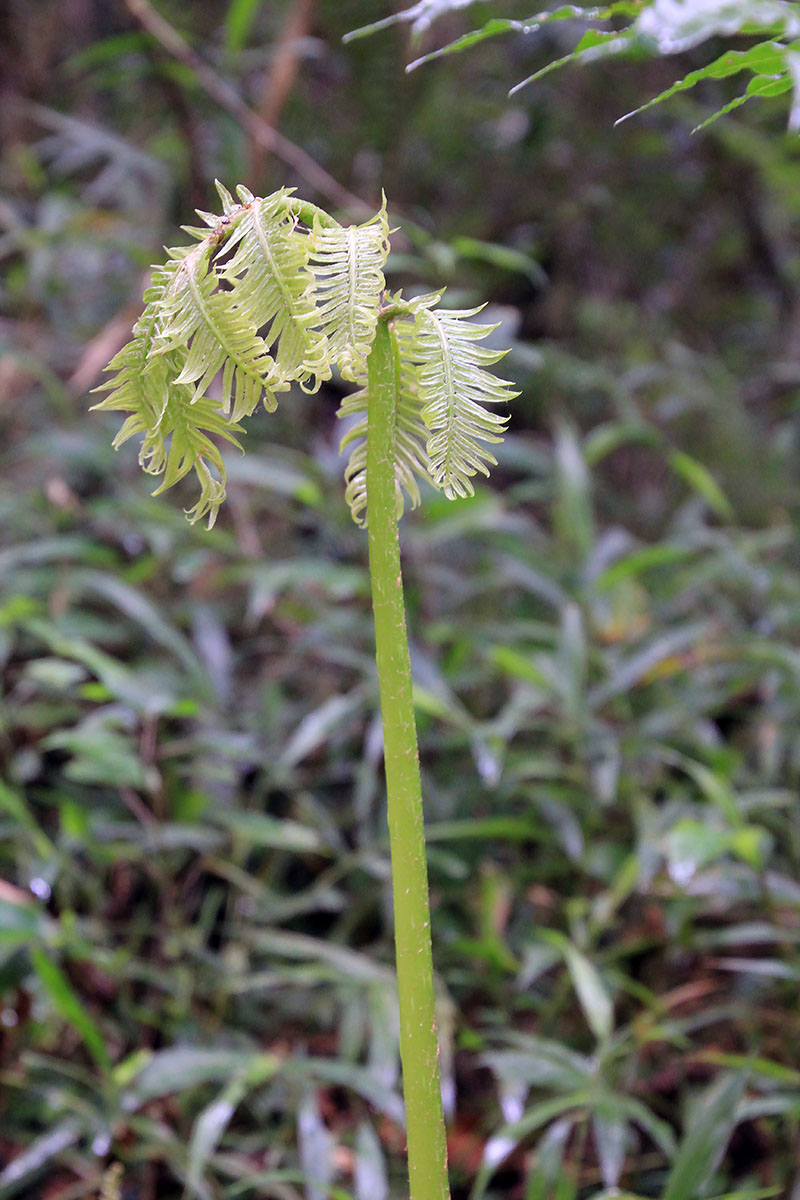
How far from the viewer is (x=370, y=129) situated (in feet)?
7.56

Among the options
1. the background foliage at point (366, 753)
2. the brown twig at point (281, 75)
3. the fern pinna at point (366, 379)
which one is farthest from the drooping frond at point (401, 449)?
the brown twig at point (281, 75)

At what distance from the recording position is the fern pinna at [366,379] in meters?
0.47

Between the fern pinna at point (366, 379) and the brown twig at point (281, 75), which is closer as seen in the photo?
the fern pinna at point (366, 379)

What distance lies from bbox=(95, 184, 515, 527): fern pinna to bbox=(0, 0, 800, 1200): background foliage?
25.8 inches

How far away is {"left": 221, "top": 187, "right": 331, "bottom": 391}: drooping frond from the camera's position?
0.46 meters

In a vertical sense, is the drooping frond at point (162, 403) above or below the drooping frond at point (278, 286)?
below

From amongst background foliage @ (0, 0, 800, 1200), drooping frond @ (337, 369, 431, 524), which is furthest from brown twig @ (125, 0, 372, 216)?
drooping frond @ (337, 369, 431, 524)

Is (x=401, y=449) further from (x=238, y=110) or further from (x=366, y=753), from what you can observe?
(x=238, y=110)

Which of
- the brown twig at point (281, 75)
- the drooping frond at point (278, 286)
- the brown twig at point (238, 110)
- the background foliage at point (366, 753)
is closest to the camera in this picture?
the drooping frond at point (278, 286)

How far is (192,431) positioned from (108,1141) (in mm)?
822

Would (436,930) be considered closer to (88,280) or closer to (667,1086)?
(667,1086)

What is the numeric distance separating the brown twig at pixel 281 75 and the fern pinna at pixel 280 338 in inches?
67.9

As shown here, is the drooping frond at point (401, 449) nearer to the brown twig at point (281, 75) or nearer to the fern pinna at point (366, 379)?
the fern pinna at point (366, 379)

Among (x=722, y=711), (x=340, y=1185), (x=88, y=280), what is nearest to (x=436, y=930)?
(x=340, y=1185)
